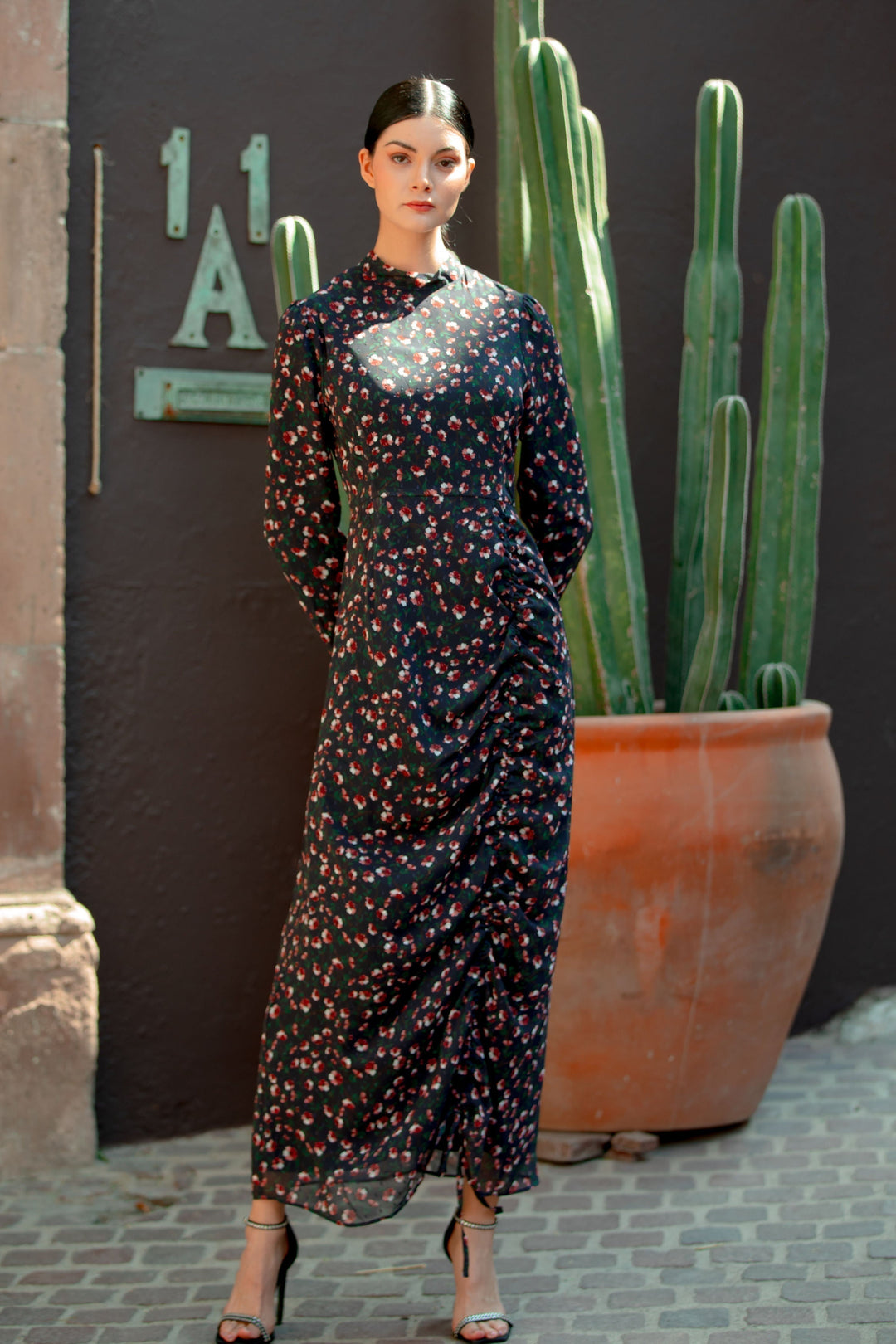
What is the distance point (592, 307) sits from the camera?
3059mm

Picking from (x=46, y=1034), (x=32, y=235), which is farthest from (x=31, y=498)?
(x=46, y=1034)

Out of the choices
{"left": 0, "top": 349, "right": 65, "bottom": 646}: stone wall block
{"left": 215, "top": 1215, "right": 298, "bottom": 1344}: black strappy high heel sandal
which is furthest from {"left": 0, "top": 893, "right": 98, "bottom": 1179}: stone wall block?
{"left": 215, "top": 1215, "right": 298, "bottom": 1344}: black strappy high heel sandal

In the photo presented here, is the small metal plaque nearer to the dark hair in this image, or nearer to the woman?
the woman

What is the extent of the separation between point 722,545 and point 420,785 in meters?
1.08

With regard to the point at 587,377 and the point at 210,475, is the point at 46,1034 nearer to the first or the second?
the point at 210,475

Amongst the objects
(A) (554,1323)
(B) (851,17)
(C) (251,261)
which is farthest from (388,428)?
(B) (851,17)

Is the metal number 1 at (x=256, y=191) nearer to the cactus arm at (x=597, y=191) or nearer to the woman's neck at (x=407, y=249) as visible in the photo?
the cactus arm at (x=597, y=191)

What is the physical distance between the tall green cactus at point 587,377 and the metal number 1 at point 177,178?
74 centimetres

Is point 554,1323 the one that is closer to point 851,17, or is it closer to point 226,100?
point 226,100

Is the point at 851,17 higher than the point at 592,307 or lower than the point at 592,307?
higher

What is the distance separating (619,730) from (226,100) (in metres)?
1.62

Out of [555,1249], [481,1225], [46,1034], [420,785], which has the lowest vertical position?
[555,1249]

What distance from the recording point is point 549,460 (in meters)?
2.41

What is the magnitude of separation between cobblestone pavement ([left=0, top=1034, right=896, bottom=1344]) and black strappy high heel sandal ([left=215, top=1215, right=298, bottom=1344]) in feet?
0.16
